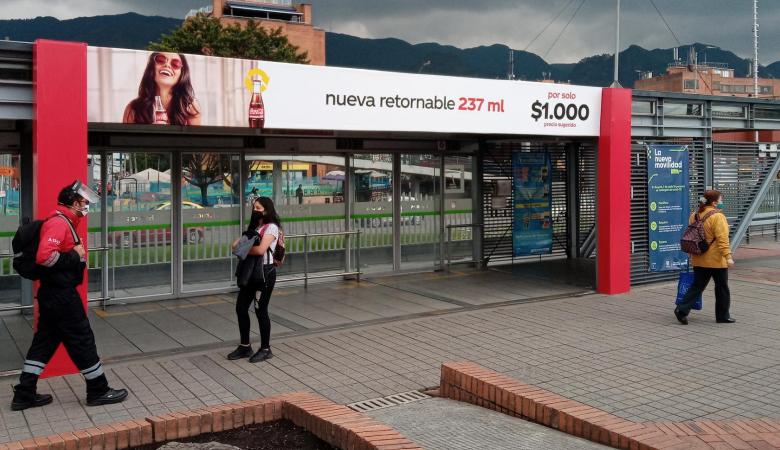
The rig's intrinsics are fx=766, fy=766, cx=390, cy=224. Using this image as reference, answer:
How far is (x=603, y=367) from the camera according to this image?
7.54 m

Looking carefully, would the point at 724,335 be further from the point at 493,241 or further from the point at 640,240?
the point at 493,241

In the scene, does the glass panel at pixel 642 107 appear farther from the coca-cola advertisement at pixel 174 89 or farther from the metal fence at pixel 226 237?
the coca-cola advertisement at pixel 174 89

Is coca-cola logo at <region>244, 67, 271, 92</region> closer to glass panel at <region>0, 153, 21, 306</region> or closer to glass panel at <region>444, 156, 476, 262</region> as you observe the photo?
glass panel at <region>0, 153, 21, 306</region>

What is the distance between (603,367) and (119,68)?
5.62m

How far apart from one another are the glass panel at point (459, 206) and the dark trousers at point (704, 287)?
5446 mm

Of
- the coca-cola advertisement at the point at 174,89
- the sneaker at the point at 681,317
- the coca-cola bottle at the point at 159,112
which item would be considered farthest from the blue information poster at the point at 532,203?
the coca-cola bottle at the point at 159,112

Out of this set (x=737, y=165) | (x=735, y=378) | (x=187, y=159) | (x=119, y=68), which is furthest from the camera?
(x=737, y=165)

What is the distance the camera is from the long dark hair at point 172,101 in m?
7.71

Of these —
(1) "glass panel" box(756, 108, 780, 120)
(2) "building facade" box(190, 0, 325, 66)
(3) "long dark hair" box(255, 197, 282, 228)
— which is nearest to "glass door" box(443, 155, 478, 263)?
(1) "glass panel" box(756, 108, 780, 120)

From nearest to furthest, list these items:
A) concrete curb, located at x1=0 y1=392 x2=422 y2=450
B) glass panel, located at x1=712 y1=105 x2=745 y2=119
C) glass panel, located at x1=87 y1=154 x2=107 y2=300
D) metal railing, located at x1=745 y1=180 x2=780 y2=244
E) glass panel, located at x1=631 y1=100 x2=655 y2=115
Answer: concrete curb, located at x1=0 y1=392 x2=422 y2=450 → glass panel, located at x1=87 y1=154 x2=107 y2=300 → glass panel, located at x1=631 y1=100 x2=655 y2=115 → glass panel, located at x1=712 y1=105 x2=745 y2=119 → metal railing, located at x1=745 y1=180 x2=780 y2=244

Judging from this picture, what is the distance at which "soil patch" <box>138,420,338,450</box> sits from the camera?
518 centimetres

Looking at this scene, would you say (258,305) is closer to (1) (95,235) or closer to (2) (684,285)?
(1) (95,235)

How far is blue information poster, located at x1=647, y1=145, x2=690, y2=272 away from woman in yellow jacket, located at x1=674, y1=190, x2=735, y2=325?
2.62 metres

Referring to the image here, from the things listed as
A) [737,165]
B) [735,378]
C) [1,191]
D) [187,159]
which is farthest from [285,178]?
[737,165]
